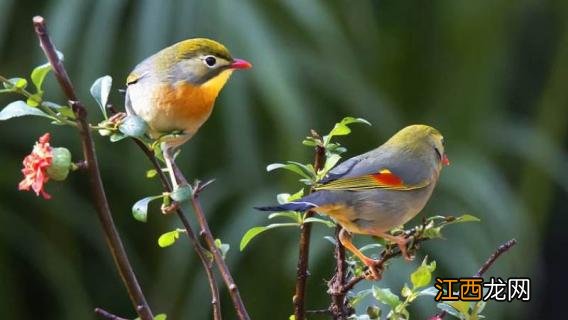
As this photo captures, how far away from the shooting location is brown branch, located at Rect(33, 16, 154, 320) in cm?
78

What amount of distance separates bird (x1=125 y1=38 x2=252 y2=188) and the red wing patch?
0.70 feet

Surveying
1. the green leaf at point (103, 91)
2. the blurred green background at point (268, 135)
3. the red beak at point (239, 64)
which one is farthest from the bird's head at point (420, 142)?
the blurred green background at point (268, 135)

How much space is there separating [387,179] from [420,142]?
0.33ft

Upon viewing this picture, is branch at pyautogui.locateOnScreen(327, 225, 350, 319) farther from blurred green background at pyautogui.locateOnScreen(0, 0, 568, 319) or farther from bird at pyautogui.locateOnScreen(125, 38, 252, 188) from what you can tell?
blurred green background at pyautogui.locateOnScreen(0, 0, 568, 319)

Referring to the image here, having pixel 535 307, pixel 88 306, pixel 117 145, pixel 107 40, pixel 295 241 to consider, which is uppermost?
pixel 107 40

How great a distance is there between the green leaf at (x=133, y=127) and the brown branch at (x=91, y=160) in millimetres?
64

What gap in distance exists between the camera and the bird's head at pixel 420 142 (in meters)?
1.27

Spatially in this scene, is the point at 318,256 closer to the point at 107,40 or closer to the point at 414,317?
the point at 414,317

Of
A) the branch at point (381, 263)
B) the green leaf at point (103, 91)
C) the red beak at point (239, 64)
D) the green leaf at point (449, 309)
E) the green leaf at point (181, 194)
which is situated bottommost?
the green leaf at point (449, 309)

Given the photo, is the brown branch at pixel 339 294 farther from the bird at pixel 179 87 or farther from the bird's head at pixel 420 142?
the bird's head at pixel 420 142

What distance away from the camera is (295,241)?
2.54 meters

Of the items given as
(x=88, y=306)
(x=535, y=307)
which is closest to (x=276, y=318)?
(x=88, y=306)

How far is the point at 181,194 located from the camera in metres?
0.91

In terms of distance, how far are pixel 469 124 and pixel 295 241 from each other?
27.0 inches
